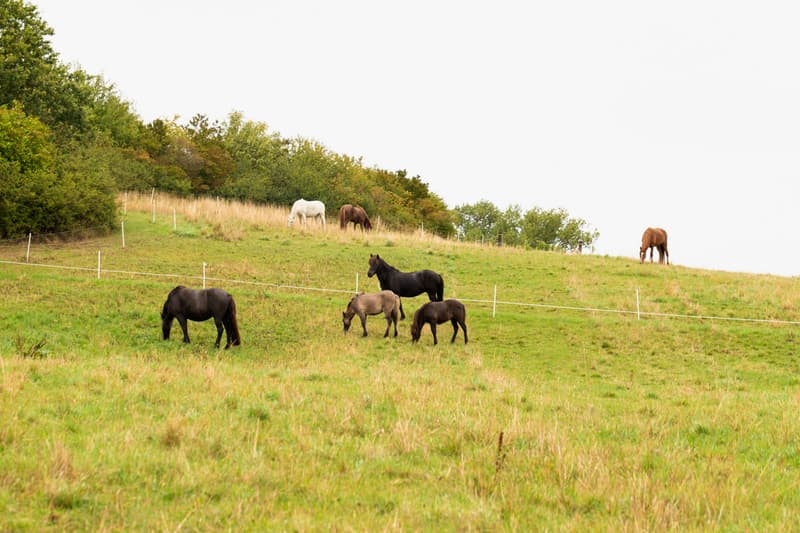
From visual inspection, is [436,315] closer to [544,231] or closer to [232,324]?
[232,324]

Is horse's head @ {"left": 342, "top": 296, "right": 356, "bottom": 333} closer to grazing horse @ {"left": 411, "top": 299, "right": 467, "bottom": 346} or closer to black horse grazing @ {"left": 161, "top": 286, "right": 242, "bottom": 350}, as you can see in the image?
grazing horse @ {"left": 411, "top": 299, "right": 467, "bottom": 346}

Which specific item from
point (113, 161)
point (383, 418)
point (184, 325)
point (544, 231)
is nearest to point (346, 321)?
point (184, 325)

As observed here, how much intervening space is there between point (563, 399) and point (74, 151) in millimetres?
37235

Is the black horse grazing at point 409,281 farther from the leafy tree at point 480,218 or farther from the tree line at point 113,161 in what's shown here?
the leafy tree at point 480,218

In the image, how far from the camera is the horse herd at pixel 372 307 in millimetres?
16250

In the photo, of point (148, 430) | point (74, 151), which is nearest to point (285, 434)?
point (148, 430)

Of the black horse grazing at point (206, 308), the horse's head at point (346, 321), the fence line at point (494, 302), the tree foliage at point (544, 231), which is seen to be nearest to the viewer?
the black horse grazing at point (206, 308)

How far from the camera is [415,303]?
79.2ft

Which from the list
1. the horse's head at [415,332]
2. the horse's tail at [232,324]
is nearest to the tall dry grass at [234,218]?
the horse's head at [415,332]

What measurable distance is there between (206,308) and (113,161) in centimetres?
3404

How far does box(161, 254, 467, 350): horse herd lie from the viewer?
640 inches

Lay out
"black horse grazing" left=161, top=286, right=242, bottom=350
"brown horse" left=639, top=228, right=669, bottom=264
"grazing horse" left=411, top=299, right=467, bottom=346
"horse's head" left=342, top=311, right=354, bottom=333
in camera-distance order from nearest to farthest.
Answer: "black horse grazing" left=161, top=286, right=242, bottom=350 < "grazing horse" left=411, top=299, right=467, bottom=346 < "horse's head" left=342, top=311, right=354, bottom=333 < "brown horse" left=639, top=228, right=669, bottom=264

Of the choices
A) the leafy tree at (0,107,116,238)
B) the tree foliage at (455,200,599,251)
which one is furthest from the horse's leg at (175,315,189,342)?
the tree foliage at (455,200,599,251)

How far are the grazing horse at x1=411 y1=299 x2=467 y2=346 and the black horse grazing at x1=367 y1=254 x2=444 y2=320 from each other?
3.04 meters
